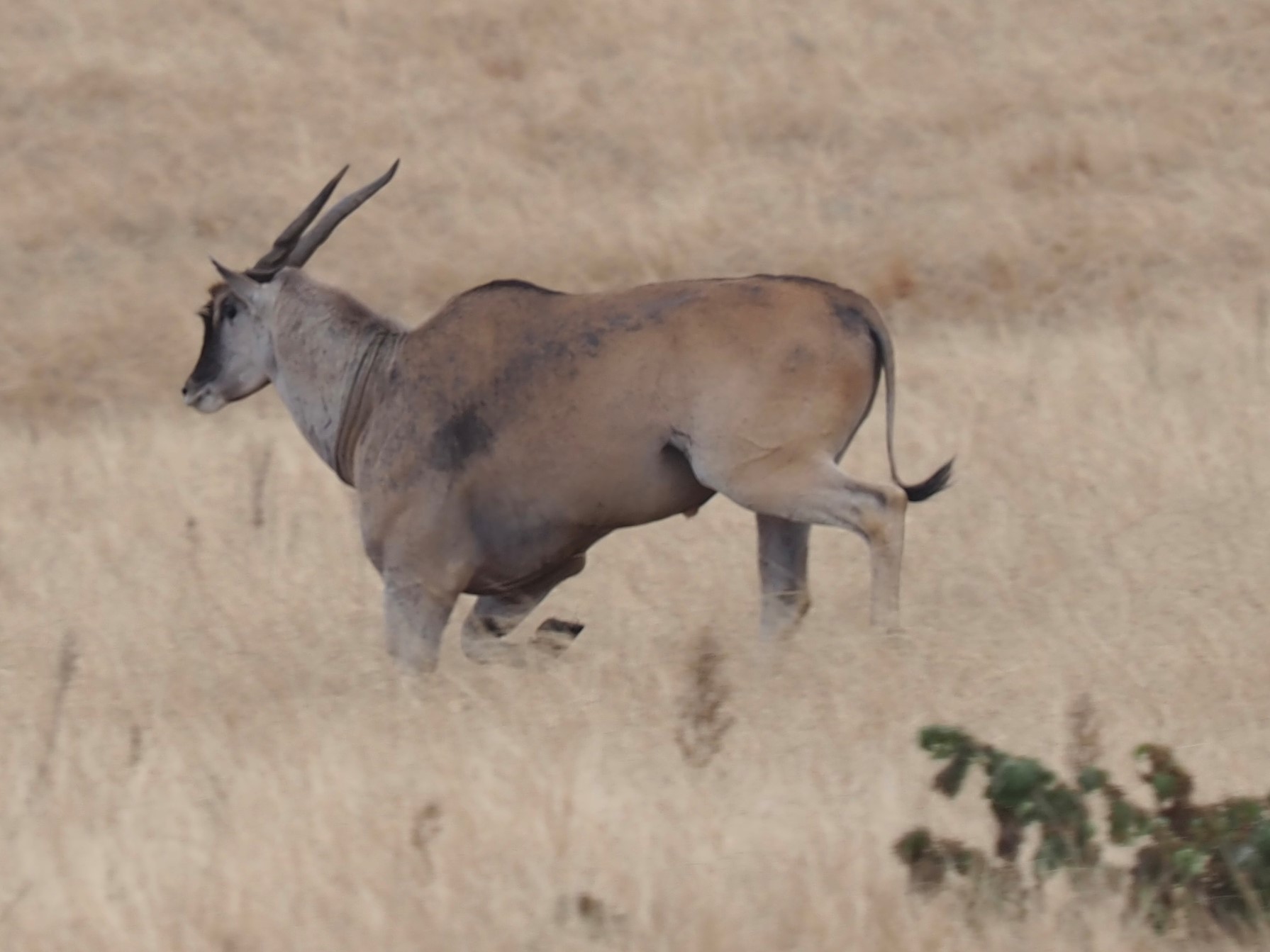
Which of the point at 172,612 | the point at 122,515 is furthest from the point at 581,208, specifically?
the point at 172,612

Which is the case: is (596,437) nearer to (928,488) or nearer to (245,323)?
(928,488)

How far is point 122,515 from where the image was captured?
11484 millimetres

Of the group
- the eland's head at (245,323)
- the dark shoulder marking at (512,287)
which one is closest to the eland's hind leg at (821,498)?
the dark shoulder marking at (512,287)

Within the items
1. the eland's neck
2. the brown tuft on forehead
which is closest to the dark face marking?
the eland's neck

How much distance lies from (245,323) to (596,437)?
6.09 ft

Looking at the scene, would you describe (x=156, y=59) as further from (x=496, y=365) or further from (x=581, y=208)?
(x=496, y=365)

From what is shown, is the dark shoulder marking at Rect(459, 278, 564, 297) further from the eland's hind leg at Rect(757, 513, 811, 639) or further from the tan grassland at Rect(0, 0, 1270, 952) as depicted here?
the tan grassland at Rect(0, 0, 1270, 952)

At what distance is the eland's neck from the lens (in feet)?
29.2

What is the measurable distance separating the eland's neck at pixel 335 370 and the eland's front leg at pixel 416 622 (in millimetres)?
757

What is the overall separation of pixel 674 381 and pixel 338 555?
298 cm

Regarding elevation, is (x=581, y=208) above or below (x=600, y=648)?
above

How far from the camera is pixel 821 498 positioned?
7945 mm

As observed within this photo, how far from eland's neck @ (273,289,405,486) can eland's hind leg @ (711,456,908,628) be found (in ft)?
4.99

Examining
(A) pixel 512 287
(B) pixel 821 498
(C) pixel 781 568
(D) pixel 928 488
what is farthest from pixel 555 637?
(D) pixel 928 488
